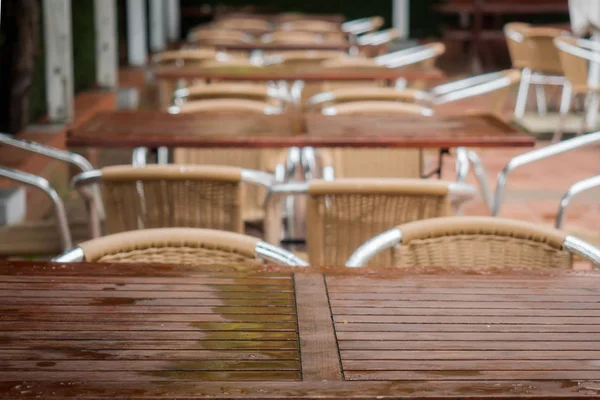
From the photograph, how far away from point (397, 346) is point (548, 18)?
1475 cm

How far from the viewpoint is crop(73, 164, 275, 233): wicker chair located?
8.13 ft

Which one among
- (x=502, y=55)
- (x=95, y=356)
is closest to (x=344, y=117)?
(x=95, y=356)

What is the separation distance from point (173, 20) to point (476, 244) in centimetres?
1209

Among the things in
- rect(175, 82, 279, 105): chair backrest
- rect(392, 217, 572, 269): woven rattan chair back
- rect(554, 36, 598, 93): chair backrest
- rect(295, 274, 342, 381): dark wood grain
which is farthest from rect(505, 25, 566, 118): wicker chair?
rect(295, 274, 342, 381): dark wood grain

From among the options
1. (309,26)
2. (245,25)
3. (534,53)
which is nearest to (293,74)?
(534,53)

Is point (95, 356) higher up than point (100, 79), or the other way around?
point (95, 356)

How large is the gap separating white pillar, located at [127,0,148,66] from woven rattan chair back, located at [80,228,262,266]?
330 inches

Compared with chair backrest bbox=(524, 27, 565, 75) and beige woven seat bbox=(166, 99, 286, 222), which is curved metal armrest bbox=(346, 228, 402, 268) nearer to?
beige woven seat bbox=(166, 99, 286, 222)

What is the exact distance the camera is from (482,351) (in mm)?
1384

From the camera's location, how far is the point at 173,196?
252cm

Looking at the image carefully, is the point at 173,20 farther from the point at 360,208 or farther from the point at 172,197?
the point at 360,208

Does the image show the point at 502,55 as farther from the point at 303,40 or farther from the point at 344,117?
the point at 344,117

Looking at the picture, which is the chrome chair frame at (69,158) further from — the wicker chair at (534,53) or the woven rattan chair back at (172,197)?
the wicker chair at (534,53)

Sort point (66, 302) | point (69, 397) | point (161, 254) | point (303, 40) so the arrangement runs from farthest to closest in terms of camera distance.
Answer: point (303, 40)
point (161, 254)
point (66, 302)
point (69, 397)
